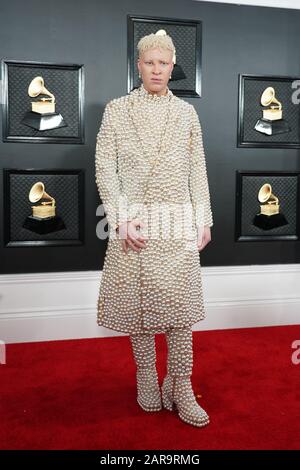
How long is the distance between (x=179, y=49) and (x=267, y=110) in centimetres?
68

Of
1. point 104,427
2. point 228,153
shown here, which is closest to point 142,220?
point 104,427

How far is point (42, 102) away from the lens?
9.87 feet

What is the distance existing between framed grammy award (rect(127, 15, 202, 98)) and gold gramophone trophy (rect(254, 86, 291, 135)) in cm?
44

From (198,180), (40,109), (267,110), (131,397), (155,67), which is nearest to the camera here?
(155,67)

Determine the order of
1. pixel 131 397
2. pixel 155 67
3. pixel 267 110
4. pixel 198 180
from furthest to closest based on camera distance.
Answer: pixel 267 110 → pixel 131 397 → pixel 198 180 → pixel 155 67

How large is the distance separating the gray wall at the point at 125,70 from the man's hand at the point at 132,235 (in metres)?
1.19

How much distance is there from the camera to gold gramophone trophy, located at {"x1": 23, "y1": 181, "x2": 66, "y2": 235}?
121 inches

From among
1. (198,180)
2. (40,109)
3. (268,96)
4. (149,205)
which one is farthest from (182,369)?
(268,96)

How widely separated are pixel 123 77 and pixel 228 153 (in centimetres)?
82

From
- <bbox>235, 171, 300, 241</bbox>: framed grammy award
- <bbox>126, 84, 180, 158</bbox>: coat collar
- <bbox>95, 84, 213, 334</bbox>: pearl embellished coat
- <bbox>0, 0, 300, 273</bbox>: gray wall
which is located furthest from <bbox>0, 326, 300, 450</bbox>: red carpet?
<bbox>126, 84, 180, 158</bbox>: coat collar

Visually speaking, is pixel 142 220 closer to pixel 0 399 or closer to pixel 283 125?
pixel 0 399

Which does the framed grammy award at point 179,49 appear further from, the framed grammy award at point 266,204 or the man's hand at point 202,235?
the man's hand at point 202,235

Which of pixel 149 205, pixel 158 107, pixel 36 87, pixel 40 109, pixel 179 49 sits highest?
pixel 179 49

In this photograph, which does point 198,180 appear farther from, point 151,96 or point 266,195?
point 266,195
